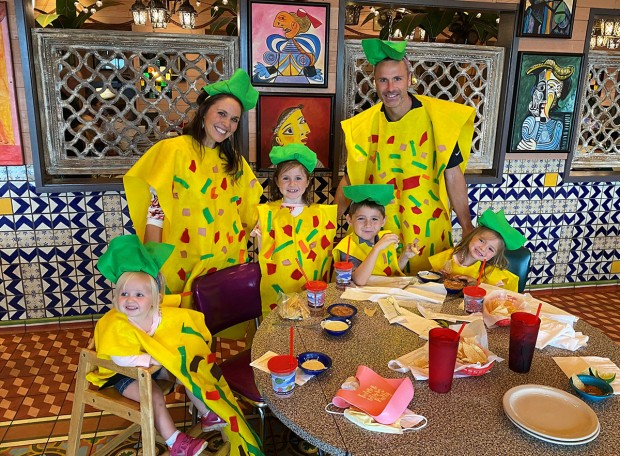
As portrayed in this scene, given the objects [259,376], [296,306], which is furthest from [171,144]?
[259,376]

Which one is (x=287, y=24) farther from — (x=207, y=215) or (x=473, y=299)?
(x=473, y=299)

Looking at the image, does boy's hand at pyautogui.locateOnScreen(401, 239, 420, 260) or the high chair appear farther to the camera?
boy's hand at pyautogui.locateOnScreen(401, 239, 420, 260)

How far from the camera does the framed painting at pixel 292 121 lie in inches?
147

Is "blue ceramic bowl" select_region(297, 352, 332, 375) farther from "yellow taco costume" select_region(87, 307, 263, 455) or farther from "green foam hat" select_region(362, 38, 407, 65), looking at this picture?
"green foam hat" select_region(362, 38, 407, 65)

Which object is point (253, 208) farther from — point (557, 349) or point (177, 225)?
point (557, 349)

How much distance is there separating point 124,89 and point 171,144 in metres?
1.29

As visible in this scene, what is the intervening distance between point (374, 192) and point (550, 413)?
1.37 metres

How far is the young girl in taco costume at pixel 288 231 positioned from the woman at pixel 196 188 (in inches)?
7.9

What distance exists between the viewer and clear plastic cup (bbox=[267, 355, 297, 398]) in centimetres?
152

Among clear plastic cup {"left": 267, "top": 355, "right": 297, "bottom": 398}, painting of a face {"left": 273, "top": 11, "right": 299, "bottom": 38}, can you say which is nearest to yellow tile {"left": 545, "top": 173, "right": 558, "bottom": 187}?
painting of a face {"left": 273, "top": 11, "right": 299, "bottom": 38}

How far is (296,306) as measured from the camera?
6.78ft

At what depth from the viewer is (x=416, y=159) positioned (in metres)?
2.86

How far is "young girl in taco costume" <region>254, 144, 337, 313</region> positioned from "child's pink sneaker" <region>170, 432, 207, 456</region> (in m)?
0.83

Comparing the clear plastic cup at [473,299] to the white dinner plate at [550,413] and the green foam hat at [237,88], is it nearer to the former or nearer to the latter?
the white dinner plate at [550,413]
